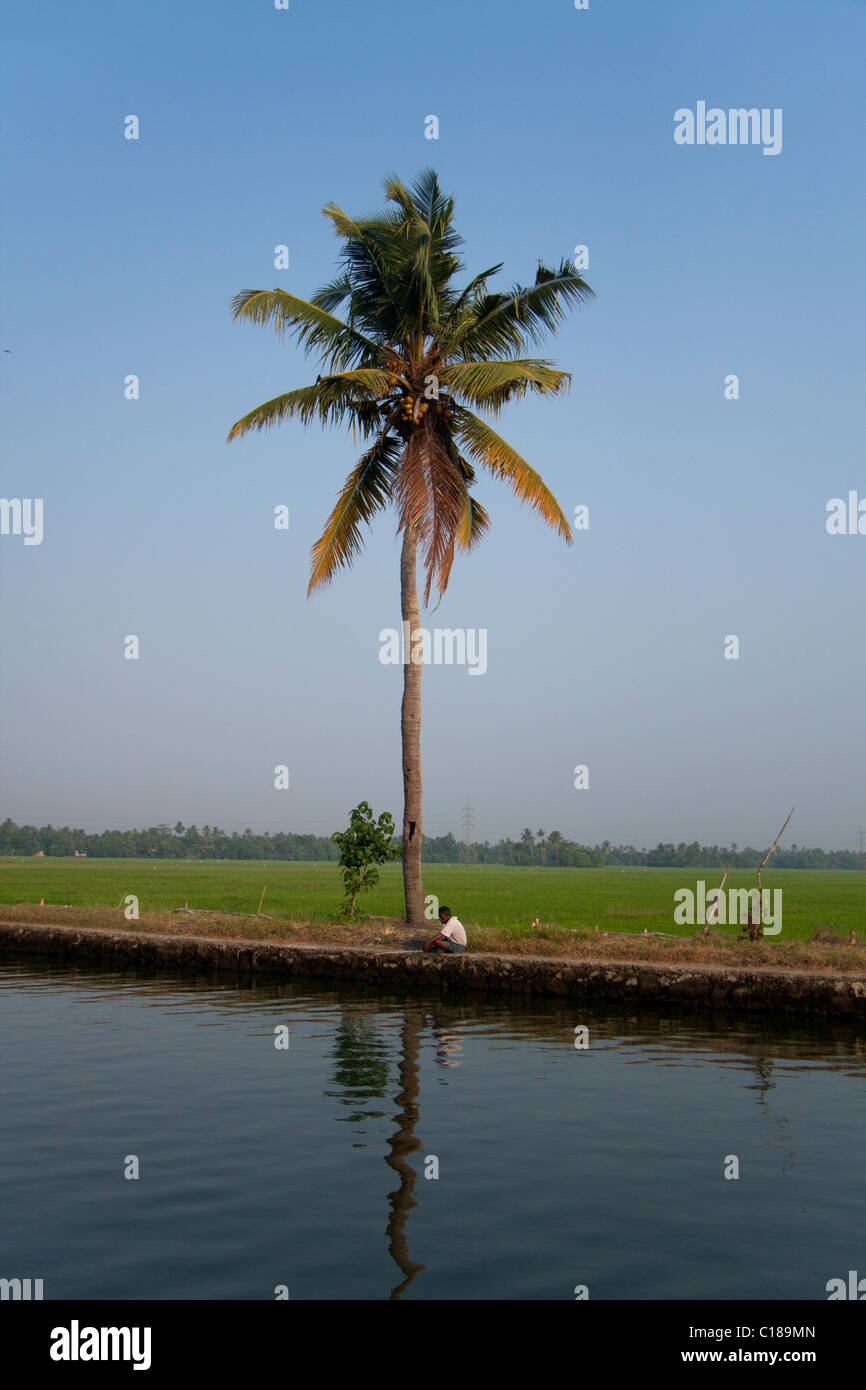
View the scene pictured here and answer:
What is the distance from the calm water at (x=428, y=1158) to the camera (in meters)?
6.79

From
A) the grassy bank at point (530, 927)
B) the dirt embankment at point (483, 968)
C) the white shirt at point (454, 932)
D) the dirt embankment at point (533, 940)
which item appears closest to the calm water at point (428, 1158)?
the dirt embankment at point (483, 968)

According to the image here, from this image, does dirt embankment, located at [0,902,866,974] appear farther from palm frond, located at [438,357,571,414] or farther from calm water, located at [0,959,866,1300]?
palm frond, located at [438,357,571,414]

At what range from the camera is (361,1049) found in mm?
14430

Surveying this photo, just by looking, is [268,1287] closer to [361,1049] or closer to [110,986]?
[361,1049]

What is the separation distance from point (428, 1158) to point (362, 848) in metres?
16.9

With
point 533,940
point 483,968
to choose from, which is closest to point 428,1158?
point 483,968

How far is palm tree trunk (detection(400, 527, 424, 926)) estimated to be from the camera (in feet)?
80.9

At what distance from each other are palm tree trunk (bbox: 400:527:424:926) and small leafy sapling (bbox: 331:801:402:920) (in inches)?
46.9

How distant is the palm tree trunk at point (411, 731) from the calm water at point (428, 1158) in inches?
316

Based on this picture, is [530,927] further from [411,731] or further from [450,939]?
[411,731]

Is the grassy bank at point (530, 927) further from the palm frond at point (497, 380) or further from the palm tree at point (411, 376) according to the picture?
the palm frond at point (497, 380)

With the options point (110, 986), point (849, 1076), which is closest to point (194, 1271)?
point (849, 1076)

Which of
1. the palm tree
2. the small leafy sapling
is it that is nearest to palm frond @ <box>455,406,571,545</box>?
the palm tree
